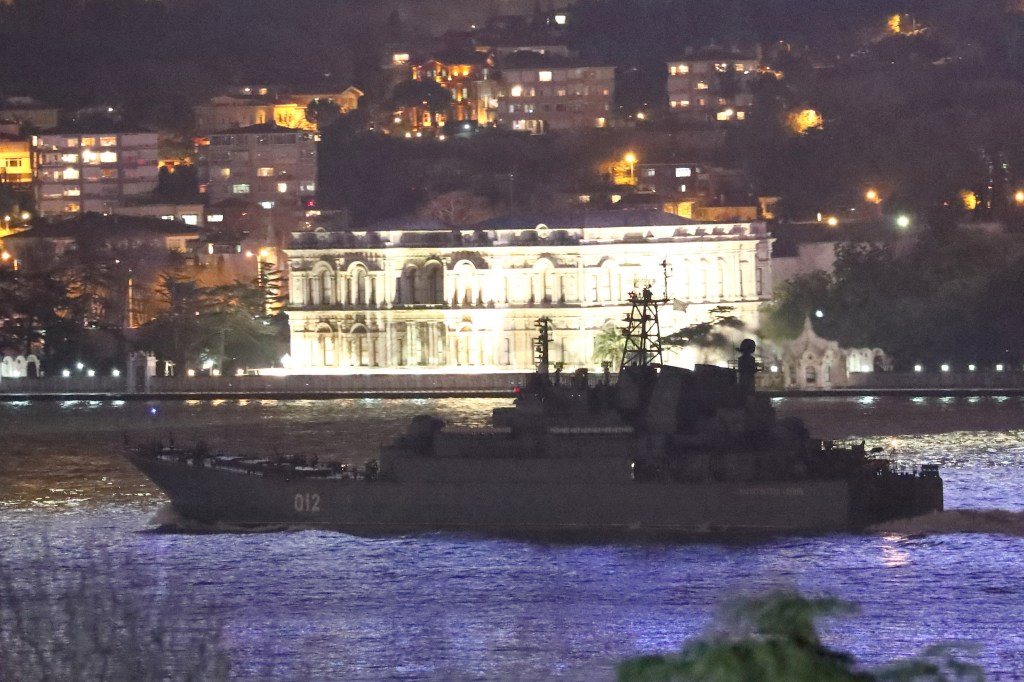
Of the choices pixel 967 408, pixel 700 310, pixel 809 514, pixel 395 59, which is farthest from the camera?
pixel 395 59

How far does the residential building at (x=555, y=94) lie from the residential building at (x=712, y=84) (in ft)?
15.3

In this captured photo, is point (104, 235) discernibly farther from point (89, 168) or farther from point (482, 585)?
point (482, 585)

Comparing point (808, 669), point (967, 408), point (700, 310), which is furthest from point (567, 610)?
point (700, 310)

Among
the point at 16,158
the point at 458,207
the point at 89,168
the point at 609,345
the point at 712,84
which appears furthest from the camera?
the point at 712,84

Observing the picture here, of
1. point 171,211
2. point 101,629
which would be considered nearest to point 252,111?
point 171,211

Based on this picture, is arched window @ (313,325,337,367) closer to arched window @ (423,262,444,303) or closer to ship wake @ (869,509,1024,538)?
arched window @ (423,262,444,303)

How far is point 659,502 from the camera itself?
49594 millimetres

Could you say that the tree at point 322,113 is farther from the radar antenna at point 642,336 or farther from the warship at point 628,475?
the warship at point 628,475

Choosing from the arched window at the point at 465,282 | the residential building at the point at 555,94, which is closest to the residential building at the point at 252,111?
the residential building at the point at 555,94

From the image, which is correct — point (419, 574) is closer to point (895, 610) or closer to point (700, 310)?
point (895, 610)

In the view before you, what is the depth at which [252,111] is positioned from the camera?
16650cm

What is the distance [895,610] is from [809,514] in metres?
8.53

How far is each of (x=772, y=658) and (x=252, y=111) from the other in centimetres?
15068

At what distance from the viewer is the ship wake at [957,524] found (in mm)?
49094
